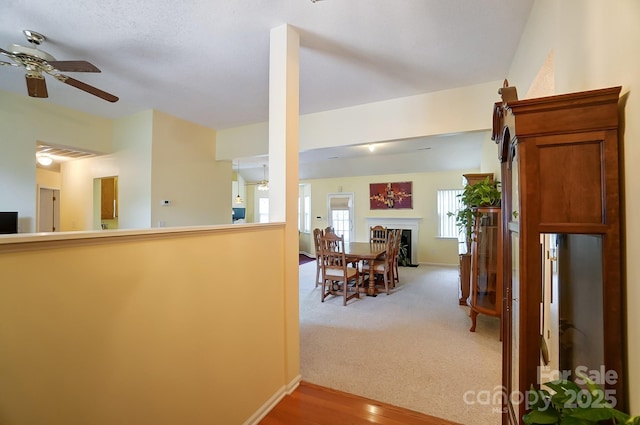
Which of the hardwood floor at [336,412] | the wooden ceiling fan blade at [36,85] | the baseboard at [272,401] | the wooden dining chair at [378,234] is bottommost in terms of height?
the hardwood floor at [336,412]

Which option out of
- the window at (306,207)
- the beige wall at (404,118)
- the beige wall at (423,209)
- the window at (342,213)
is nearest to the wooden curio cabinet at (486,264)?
the beige wall at (404,118)

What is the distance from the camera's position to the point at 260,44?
2.27 metres

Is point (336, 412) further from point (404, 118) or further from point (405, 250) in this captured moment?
point (405, 250)

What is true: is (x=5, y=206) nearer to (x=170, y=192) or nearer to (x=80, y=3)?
(x=170, y=192)

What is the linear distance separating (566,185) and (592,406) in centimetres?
62

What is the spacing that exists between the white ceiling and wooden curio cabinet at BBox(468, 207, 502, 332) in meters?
1.51

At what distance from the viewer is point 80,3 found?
1.84 m

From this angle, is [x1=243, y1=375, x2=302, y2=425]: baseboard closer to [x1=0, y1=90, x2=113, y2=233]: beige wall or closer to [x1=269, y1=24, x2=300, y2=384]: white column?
[x1=269, y1=24, x2=300, y2=384]: white column

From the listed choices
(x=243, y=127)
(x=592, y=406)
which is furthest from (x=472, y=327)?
(x=243, y=127)

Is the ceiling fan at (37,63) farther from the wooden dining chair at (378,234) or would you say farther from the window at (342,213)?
the window at (342,213)

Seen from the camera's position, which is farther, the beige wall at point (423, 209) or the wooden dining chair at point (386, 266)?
the beige wall at point (423, 209)

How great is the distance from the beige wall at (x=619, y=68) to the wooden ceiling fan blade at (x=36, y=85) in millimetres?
3493

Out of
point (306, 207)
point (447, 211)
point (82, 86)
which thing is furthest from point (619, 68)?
point (306, 207)

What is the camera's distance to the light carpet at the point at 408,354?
1877 mm
